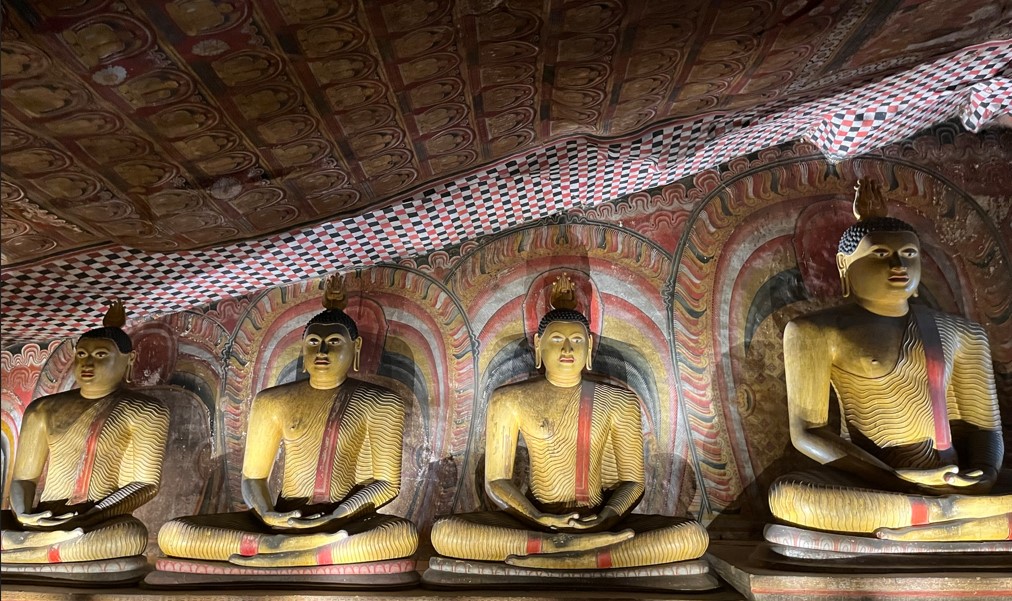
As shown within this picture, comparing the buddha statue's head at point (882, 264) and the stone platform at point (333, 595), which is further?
the buddha statue's head at point (882, 264)

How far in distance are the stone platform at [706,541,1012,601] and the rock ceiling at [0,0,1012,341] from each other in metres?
2.45

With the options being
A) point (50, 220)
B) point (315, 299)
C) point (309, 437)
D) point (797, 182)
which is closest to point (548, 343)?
point (309, 437)

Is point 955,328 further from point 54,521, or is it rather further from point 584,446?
point 54,521

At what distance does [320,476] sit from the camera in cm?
463

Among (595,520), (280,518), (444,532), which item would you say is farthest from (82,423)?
(595,520)

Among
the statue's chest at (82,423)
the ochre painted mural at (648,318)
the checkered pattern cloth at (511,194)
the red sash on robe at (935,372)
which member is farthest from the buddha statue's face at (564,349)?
the statue's chest at (82,423)

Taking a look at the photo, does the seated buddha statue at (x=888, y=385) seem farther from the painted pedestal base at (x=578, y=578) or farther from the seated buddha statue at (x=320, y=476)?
the seated buddha statue at (x=320, y=476)

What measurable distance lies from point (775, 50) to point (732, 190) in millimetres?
1897

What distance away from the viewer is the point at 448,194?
16.6 feet

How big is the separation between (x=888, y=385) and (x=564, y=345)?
1.88m

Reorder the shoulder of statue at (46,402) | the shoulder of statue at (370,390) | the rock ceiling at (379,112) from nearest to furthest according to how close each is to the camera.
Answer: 1. the rock ceiling at (379,112)
2. the shoulder of statue at (370,390)
3. the shoulder of statue at (46,402)

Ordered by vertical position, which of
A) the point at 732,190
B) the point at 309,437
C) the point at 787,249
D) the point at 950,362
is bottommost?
the point at 309,437

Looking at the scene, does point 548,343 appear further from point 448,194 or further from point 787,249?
point 787,249

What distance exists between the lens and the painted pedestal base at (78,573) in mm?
3982
